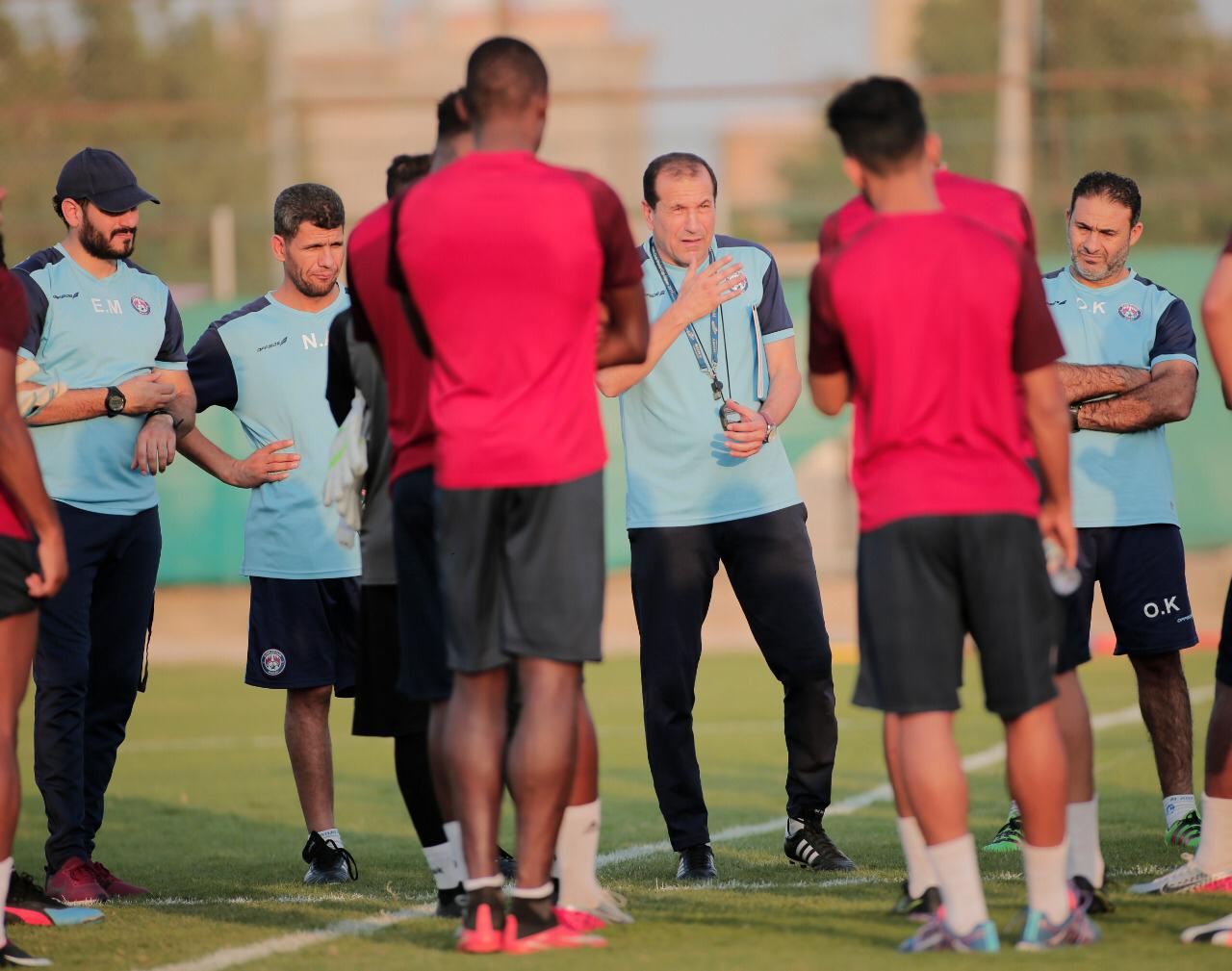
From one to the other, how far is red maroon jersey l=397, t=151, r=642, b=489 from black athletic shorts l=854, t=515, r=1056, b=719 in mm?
974

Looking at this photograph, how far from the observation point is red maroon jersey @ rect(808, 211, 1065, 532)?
4.75m

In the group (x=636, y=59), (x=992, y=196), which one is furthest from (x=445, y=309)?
(x=636, y=59)

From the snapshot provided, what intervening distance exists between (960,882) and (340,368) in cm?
264

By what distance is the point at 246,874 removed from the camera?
7234 millimetres

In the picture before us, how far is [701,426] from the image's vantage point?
7070 millimetres

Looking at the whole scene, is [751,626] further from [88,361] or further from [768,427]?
[88,361]

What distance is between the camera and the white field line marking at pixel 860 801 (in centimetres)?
756

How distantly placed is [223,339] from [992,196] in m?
3.56

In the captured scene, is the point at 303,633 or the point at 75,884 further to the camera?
the point at 303,633

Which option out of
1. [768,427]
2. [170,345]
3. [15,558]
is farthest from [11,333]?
[768,427]

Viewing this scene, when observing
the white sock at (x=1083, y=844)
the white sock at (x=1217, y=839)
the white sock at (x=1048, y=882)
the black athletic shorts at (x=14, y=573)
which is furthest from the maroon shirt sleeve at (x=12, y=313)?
the white sock at (x=1217, y=839)

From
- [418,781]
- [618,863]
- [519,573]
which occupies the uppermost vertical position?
[519,573]

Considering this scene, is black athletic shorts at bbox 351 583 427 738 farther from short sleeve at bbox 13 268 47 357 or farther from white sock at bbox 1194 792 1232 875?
white sock at bbox 1194 792 1232 875

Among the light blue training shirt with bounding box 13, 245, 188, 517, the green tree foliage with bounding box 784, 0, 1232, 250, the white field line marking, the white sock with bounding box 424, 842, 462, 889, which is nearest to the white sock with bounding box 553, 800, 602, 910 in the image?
the white sock with bounding box 424, 842, 462, 889
